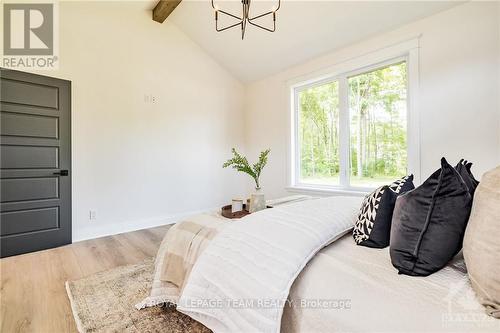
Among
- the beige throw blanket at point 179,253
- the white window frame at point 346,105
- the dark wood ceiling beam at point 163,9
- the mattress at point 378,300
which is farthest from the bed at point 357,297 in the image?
the dark wood ceiling beam at point 163,9

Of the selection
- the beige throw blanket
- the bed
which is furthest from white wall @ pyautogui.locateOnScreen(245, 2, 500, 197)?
the beige throw blanket

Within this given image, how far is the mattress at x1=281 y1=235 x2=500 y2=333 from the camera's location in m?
0.62

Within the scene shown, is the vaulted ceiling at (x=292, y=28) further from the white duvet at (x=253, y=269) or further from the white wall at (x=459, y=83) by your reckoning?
the white duvet at (x=253, y=269)

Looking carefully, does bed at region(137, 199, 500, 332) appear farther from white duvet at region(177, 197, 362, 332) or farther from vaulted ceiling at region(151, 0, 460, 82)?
vaulted ceiling at region(151, 0, 460, 82)

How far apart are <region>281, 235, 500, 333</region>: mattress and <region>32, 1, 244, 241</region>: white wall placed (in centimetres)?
327

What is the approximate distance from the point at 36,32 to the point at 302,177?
4.09 meters

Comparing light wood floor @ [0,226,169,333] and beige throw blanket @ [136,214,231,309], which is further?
light wood floor @ [0,226,169,333]

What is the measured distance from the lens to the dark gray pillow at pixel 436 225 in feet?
2.66

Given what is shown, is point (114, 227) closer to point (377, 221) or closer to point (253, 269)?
point (253, 269)

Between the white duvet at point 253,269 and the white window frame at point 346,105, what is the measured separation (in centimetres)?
217

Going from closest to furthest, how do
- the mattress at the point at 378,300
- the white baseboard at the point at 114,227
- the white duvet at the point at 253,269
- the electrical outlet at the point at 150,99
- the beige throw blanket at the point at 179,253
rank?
the mattress at the point at 378,300 → the white duvet at the point at 253,269 → the beige throw blanket at the point at 179,253 → the white baseboard at the point at 114,227 → the electrical outlet at the point at 150,99

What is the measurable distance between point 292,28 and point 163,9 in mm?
1906

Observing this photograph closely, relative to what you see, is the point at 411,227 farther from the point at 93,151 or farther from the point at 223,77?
the point at 223,77

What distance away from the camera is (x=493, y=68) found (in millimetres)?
2166
